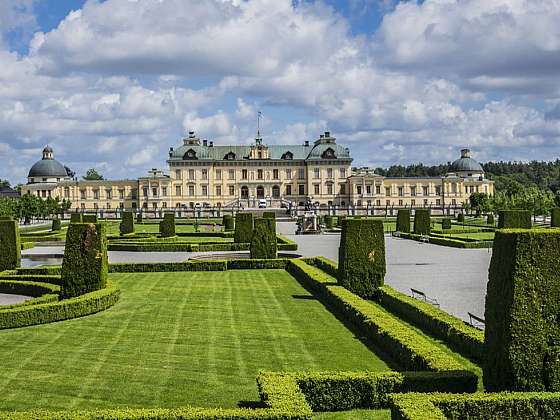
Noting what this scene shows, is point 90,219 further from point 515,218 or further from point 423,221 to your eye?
point 423,221

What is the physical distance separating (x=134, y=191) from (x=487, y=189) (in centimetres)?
4061

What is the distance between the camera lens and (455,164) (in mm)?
89438

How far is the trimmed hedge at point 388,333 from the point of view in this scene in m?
8.05

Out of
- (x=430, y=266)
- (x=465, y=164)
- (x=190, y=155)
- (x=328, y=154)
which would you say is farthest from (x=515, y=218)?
(x=465, y=164)

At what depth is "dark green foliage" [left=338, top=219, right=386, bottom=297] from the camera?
14211 millimetres

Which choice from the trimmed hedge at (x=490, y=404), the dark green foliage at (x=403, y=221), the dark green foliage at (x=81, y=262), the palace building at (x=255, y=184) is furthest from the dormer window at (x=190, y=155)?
the trimmed hedge at (x=490, y=404)

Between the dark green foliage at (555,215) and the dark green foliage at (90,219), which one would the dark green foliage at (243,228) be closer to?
the dark green foliage at (90,219)

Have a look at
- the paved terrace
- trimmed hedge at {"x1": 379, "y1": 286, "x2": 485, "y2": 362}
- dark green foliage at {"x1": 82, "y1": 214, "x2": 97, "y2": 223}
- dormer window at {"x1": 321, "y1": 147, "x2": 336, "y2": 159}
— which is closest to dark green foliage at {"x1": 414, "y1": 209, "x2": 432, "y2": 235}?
the paved terrace

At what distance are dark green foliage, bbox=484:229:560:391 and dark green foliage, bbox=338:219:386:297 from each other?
23.4 ft

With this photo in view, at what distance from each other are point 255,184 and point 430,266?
63.8 meters

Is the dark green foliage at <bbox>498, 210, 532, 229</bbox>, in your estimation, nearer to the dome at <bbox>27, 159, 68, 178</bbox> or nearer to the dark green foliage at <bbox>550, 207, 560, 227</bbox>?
the dark green foliage at <bbox>550, 207, 560, 227</bbox>

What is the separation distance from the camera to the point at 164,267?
20531 millimetres

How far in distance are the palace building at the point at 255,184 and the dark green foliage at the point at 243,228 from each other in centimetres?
5255

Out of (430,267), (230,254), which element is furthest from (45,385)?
(230,254)
